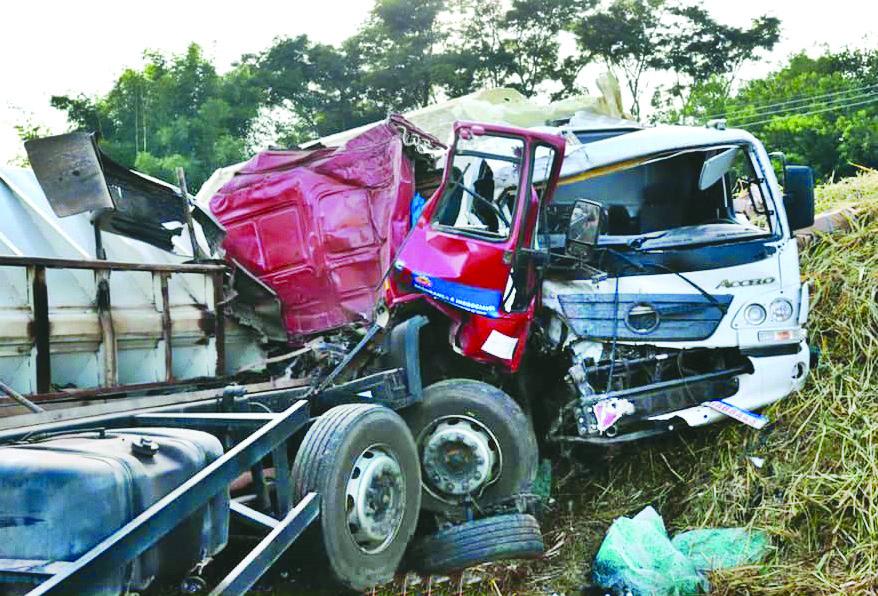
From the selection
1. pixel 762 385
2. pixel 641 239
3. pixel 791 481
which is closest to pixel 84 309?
pixel 641 239

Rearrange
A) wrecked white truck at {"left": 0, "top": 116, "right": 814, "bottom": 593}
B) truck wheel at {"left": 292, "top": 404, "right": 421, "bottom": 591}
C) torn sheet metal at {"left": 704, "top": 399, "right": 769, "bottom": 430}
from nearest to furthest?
truck wheel at {"left": 292, "top": 404, "right": 421, "bottom": 591} < wrecked white truck at {"left": 0, "top": 116, "right": 814, "bottom": 593} < torn sheet metal at {"left": 704, "top": 399, "right": 769, "bottom": 430}

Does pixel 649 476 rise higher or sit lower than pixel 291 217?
lower

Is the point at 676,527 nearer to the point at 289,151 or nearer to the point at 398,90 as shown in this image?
the point at 289,151

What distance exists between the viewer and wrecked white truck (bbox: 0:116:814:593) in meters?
4.29

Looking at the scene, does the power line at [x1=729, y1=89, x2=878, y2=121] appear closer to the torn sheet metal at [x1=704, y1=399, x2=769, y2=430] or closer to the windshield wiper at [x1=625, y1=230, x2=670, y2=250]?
the windshield wiper at [x1=625, y1=230, x2=670, y2=250]

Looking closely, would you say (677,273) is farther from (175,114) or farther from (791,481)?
(175,114)

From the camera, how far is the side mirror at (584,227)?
17.4 feet

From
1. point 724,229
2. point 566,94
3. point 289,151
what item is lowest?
point 724,229

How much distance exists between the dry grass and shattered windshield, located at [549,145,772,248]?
0.90 meters

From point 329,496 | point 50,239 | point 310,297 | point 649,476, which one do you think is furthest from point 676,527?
point 50,239

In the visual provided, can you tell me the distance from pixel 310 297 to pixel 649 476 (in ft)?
11.0

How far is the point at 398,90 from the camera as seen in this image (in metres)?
31.1

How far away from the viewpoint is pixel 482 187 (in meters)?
5.78

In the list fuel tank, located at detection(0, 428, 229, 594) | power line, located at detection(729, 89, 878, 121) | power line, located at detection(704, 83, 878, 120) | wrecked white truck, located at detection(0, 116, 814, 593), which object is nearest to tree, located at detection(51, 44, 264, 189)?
power line, located at detection(704, 83, 878, 120)
